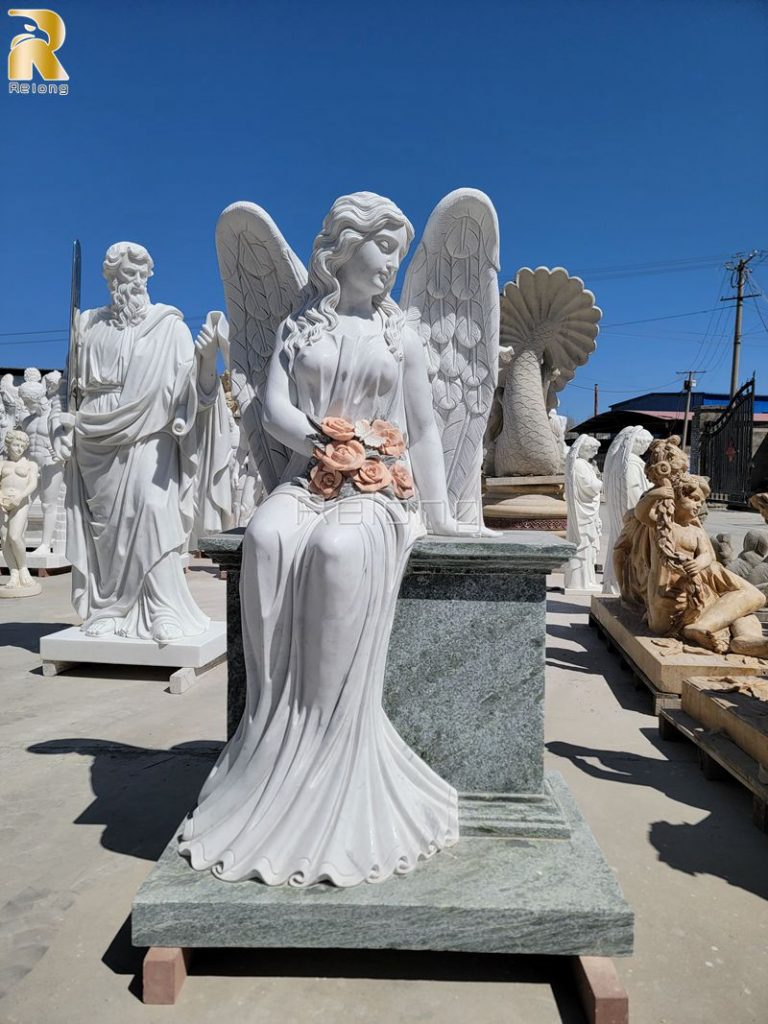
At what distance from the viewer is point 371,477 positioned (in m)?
2.02

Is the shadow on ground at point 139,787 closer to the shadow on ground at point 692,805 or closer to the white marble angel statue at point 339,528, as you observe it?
the white marble angel statue at point 339,528

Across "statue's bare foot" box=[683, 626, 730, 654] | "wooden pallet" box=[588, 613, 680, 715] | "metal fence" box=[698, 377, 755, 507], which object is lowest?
"wooden pallet" box=[588, 613, 680, 715]

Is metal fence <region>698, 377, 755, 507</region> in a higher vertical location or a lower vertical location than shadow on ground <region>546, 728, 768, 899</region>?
higher

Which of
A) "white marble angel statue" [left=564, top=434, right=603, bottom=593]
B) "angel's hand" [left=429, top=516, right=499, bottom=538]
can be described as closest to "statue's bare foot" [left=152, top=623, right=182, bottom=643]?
"angel's hand" [left=429, top=516, right=499, bottom=538]

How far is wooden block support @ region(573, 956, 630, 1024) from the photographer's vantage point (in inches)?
63.7

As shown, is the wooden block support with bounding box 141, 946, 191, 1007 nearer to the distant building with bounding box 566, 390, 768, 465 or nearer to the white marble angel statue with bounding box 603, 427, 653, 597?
the white marble angel statue with bounding box 603, 427, 653, 597

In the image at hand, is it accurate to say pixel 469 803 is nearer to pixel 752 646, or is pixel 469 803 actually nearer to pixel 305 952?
pixel 305 952

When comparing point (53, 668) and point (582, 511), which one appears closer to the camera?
point (53, 668)

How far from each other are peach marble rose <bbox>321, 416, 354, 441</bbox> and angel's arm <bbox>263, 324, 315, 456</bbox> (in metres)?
0.06

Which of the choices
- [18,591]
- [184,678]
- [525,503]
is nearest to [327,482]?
[184,678]

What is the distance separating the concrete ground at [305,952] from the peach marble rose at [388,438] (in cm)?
142

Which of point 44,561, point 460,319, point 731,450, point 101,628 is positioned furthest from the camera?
point 731,450

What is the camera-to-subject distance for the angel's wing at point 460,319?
2.35 m

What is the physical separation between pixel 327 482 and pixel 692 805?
2.11 m
